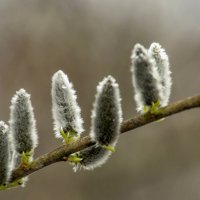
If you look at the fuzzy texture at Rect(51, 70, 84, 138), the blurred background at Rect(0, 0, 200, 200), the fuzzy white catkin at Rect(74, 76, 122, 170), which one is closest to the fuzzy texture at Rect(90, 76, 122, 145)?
the fuzzy white catkin at Rect(74, 76, 122, 170)

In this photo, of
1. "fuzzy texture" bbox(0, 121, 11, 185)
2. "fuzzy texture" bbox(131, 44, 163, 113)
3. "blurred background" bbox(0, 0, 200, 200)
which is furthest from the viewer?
"blurred background" bbox(0, 0, 200, 200)

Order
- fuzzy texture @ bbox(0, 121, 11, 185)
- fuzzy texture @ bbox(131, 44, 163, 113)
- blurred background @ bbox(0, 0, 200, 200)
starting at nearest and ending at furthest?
1. fuzzy texture @ bbox(131, 44, 163, 113)
2. fuzzy texture @ bbox(0, 121, 11, 185)
3. blurred background @ bbox(0, 0, 200, 200)

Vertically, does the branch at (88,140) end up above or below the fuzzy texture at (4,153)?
below

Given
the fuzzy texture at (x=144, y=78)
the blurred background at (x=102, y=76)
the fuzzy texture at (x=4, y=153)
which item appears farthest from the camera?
the blurred background at (x=102, y=76)

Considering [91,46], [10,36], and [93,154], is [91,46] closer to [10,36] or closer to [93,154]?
[10,36]

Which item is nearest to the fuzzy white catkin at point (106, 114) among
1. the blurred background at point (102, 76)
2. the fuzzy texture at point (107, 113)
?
the fuzzy texture at point (107, 113)

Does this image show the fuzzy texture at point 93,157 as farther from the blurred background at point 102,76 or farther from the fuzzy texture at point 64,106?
the blurred background at point 102,76

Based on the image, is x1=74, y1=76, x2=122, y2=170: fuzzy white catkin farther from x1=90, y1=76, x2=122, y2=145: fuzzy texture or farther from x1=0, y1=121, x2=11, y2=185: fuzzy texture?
x1=0, y1=121, x2=11, y2=185: fuzzy texture
